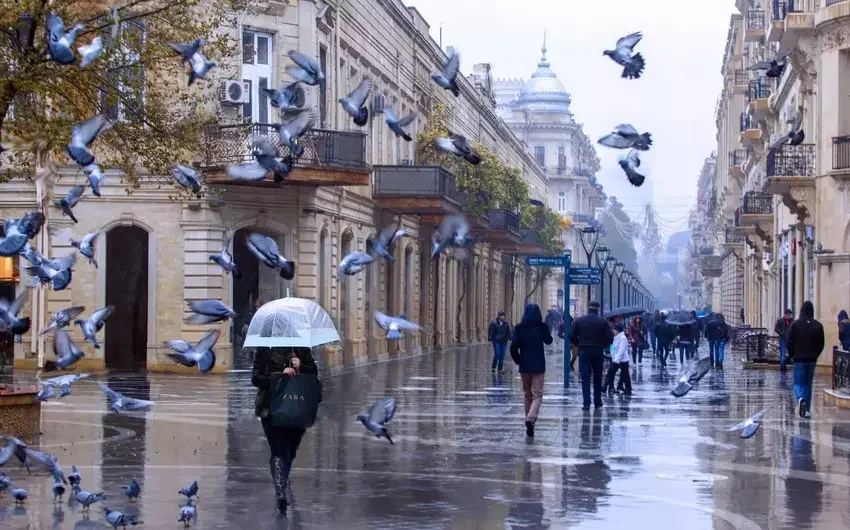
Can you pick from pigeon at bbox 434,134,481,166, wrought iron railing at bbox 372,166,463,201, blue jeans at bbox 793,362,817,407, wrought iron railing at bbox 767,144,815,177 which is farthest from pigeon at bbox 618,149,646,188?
wrought iron railing at bbox 372,166,463,201

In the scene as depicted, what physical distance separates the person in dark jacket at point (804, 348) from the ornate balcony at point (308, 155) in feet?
44.3

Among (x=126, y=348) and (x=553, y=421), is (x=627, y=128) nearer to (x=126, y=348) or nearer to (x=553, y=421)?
(x=553, y=421)

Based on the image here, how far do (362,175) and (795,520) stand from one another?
898 inches

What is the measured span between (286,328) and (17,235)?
11.0 ft

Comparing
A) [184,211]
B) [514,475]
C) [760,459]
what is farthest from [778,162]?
[514,475]

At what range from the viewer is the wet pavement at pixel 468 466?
11.8 meters

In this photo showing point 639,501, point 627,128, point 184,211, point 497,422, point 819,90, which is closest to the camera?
point 639,501

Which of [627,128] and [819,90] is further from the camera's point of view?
[819,90]

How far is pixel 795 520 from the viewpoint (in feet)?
38.5

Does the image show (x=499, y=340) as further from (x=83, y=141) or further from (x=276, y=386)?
(x=276, y=386)

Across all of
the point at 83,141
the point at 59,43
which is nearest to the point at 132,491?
the point at 83,141

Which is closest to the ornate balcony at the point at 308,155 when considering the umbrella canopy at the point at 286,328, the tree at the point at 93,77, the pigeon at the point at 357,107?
the tree at the point at 93,77

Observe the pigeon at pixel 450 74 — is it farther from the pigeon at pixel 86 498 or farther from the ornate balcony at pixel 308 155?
the ornate balcony at pixel 308 155

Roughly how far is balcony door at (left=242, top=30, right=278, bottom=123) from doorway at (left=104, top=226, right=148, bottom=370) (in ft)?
12.7
